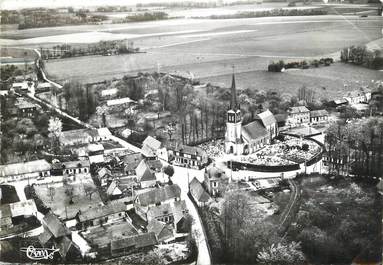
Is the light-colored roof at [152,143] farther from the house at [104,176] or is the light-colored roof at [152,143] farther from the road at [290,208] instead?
the road at [290,208]

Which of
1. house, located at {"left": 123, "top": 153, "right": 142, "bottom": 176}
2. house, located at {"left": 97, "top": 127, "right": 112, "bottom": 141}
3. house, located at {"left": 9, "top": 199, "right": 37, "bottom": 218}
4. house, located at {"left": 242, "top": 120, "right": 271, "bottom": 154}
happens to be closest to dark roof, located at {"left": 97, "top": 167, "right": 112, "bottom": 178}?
house, located at {"left": 123, "top": 153, "right": 142, "bottom": 176}

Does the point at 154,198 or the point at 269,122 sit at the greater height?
the point at 269,122

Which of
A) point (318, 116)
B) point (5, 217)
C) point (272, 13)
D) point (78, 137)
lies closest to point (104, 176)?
point (78, 137)

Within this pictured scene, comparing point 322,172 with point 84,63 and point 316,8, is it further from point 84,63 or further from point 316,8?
point 84,63

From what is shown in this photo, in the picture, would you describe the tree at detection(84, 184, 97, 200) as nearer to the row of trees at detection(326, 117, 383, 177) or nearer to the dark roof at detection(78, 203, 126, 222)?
the dark roof at detection(78, 203, 126, 222)

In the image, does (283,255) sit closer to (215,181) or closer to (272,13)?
(215,181)

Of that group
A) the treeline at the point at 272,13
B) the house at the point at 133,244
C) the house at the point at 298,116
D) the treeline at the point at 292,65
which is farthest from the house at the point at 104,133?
the house at the point at 298,116
